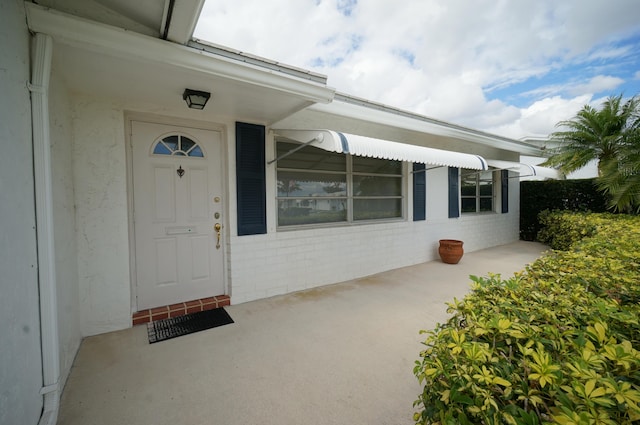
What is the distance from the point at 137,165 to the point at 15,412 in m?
3.48

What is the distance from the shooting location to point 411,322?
173 inches

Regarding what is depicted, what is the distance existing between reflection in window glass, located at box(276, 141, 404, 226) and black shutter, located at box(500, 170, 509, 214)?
586 cm

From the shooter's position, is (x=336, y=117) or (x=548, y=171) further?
(x=548, y=171)

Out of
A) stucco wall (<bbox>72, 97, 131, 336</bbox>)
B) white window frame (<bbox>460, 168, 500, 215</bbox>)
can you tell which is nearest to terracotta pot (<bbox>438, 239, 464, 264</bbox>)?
white window frame (<bbox>460, 168, 500, 215</bbox>)

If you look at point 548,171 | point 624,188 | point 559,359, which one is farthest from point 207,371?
point 548,171

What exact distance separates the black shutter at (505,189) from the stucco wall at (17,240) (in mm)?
12971

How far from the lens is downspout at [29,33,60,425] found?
2.34m

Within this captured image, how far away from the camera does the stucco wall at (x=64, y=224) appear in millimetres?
3008

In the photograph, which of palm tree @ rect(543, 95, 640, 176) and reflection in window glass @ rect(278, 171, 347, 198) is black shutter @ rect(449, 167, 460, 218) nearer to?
reflection in window glass @ rect(278, 171, 347, 198)

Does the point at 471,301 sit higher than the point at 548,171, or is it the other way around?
the point at 548,171

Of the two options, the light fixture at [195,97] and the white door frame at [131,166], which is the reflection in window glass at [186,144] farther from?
the light fixture at [195,97]

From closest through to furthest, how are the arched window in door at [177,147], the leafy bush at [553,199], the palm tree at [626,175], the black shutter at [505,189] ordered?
the arched window in door at [177,147]
the palm tree at [626,175]
the leafy bush at [553,199]
the black shutter at [505,189]

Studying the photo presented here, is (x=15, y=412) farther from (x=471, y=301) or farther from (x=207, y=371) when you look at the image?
(x=471, y=301)

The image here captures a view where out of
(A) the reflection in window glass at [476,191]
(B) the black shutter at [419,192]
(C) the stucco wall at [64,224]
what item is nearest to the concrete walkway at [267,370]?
(C) the stucco wall at [64,224]
